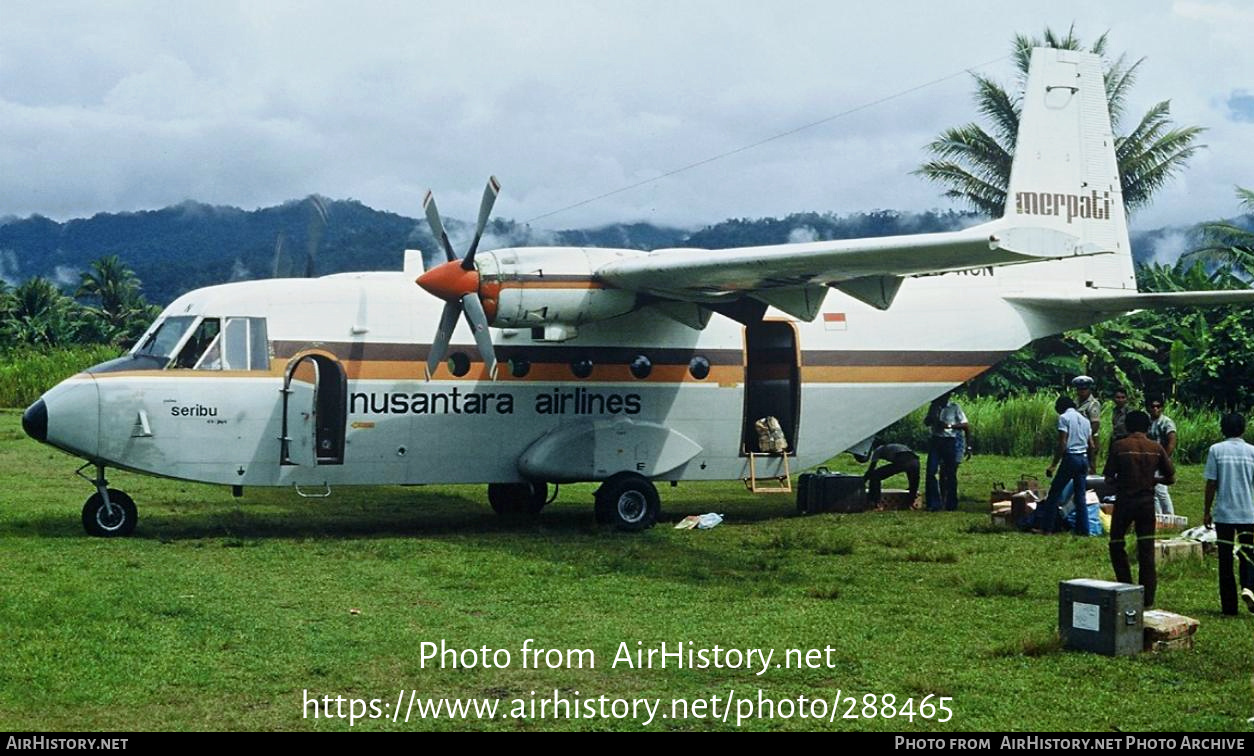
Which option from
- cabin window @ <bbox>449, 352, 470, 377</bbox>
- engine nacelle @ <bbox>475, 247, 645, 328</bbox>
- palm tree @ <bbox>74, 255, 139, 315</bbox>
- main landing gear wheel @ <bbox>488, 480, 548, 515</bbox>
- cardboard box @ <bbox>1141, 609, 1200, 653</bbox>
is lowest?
cardboard box @ <bbox>1141, 609, 1200, 653</bbox>

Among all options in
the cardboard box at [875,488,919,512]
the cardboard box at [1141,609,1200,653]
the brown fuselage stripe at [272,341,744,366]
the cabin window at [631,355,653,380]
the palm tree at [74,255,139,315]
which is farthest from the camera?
the palm tree at [74,255,139,315]

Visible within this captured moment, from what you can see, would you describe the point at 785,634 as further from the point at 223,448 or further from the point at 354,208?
the point at 354,208

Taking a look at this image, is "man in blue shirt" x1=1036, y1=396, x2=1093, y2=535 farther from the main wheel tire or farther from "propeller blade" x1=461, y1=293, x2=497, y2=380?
the main wheel tire

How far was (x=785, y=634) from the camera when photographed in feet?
33.8

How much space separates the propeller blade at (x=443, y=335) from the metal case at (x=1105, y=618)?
809 cm

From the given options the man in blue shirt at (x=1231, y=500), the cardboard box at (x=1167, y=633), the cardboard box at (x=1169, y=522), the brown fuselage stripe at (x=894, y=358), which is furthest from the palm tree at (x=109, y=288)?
the cardboard box at (x=1167, y=633)

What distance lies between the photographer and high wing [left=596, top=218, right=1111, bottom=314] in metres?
11.5

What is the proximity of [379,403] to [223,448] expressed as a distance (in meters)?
1.89

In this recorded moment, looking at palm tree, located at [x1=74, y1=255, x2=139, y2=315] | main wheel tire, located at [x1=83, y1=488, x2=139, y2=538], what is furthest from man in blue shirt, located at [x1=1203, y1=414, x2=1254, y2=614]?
palm tree, located at [x1=74, y1=255, x2=139, y2=315]

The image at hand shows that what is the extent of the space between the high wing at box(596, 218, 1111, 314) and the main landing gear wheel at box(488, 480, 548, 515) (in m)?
3.79

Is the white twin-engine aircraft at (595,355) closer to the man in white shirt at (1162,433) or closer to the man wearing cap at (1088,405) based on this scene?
the man wearing cap at (1088,405)

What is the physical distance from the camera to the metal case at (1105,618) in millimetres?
9375

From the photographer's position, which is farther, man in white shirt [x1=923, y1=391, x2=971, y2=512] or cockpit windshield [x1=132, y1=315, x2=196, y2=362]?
man in white shirt [x1=923, y1=391, x2=971, y2=512]
